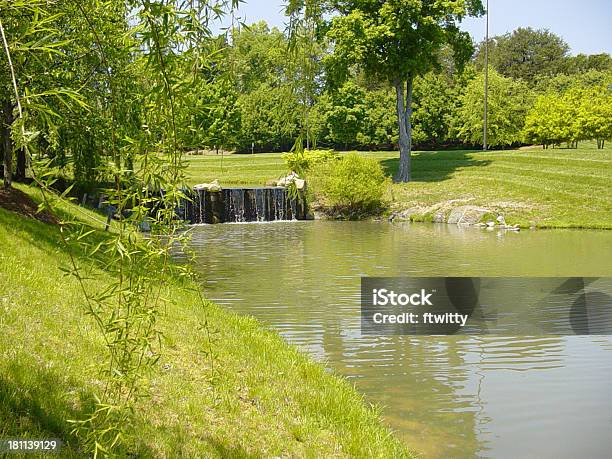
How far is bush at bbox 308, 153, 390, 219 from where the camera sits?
3167cm

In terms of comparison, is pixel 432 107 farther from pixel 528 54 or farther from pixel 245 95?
pixel 245 95

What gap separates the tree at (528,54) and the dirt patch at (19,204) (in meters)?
66.9

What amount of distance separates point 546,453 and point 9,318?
17.6 feet

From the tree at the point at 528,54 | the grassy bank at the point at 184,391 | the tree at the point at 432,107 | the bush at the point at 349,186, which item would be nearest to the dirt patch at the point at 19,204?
the grassy bank at the point at 184,391

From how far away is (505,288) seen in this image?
14.1 m

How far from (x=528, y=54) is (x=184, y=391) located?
78.6 metres

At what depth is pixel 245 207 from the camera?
3266 cm

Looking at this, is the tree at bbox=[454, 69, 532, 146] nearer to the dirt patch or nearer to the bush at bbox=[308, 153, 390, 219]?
the bush at bbox=[308, 153, 390, 219]

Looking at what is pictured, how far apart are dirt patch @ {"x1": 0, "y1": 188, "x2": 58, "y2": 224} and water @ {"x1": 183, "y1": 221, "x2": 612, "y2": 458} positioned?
3832mm

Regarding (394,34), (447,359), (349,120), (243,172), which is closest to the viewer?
(447,359)

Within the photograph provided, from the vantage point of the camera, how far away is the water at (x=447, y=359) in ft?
21.5

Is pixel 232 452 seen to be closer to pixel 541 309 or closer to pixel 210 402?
pixel 210 402

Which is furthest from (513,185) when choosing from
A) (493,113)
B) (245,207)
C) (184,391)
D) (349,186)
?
(184,391)

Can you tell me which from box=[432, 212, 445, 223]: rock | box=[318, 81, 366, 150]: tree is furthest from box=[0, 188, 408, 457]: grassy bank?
box=[318, 81, 366, 150]: tree
